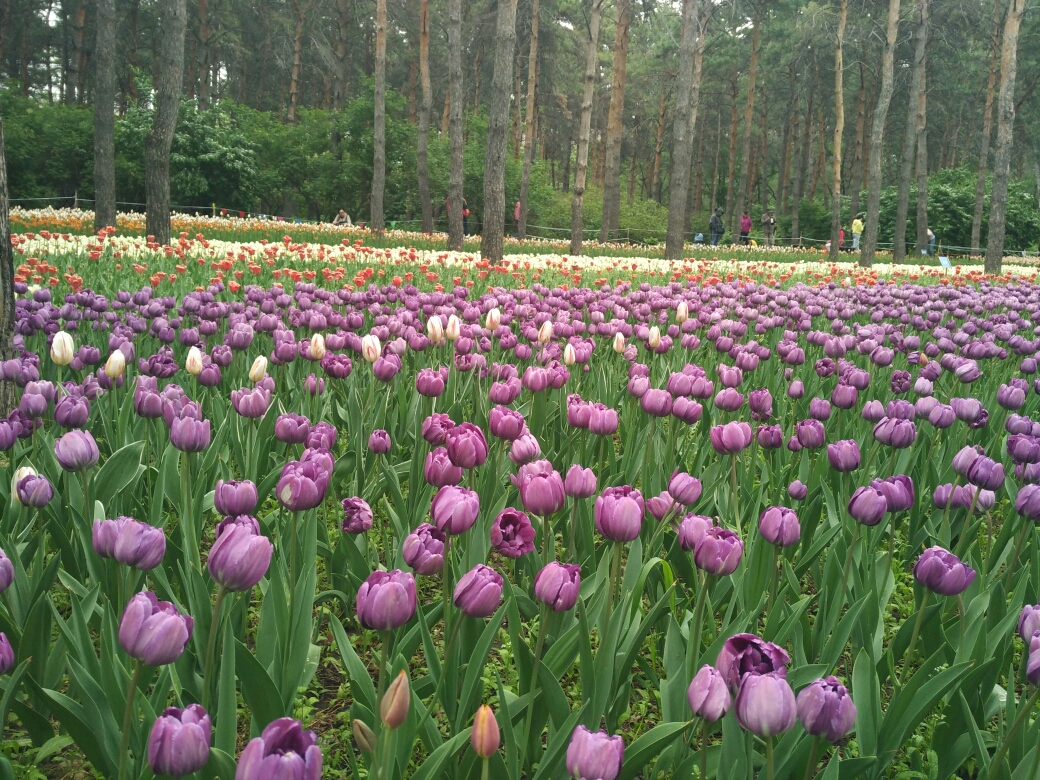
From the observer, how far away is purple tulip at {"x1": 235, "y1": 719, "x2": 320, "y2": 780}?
2.75 feet

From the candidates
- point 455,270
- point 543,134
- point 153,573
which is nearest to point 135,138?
point 455,270

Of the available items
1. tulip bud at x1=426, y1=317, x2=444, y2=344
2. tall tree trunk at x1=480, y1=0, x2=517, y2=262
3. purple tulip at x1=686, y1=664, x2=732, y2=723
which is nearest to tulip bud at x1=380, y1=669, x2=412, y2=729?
purple tulip at x1=686, y1=664, x2=732, y2=723

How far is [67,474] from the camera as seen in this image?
223cm

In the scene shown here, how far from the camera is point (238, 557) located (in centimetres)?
126

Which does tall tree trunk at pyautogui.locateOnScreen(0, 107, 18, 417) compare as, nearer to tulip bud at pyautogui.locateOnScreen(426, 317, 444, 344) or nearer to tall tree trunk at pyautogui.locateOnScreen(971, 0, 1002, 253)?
tulip bud at pyautogui.locateOnScreen(426, 317, 444, 344)

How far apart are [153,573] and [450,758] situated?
33.0 inches

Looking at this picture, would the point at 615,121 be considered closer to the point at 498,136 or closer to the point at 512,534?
the point at 498,136

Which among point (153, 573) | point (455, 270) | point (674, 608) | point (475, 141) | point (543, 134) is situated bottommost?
point (674, 608)

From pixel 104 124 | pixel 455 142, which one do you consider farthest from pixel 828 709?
pixel 455 142

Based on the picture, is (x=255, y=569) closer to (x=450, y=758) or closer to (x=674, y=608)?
(x=450, y=758)

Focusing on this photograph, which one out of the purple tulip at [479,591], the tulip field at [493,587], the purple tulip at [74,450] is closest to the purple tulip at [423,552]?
the tulip field at [493,587]

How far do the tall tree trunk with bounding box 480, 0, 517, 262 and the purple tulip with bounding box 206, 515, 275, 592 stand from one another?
11261 millimetres

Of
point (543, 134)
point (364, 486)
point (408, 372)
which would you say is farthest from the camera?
point (543, 134)

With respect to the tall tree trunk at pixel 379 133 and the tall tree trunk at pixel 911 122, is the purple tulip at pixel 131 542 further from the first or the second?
the tall tree trunk at pixel 911 122
